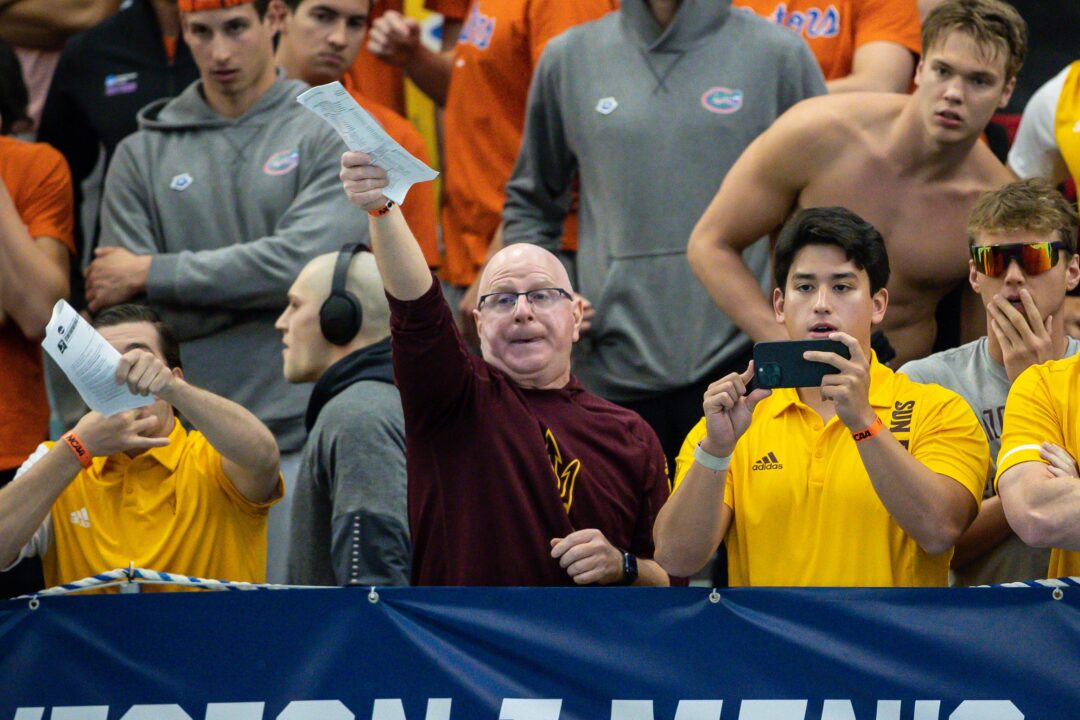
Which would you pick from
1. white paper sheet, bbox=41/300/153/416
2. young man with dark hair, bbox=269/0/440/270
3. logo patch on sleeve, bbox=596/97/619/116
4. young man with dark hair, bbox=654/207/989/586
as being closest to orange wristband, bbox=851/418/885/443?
young man with dark hair, bbox=654/207/989/586

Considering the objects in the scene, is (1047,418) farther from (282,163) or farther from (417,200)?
(282,163)

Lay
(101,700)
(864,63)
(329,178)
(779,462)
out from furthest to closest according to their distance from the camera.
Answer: (864,63) < (329,178) < (779,462) < (101,700)

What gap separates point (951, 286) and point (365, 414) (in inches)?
81.1

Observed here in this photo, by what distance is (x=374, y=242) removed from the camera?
4.18 m

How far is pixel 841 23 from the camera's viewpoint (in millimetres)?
6930

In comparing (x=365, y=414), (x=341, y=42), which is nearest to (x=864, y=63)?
(x=341, y=42)

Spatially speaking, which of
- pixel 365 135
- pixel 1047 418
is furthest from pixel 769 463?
pixel 365 135

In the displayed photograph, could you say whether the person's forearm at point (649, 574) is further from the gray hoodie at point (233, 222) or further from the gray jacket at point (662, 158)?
the gray hoodie at point (233, 222)

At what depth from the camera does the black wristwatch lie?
440 cm

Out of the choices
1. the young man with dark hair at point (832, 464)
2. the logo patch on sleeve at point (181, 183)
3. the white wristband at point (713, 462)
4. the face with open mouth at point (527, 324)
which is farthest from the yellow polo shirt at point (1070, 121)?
the logo patch on sleeve at point (181, 183)

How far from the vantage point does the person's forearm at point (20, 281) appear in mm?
6230

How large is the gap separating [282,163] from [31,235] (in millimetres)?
994

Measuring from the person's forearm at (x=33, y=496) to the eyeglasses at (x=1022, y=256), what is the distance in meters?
2.49

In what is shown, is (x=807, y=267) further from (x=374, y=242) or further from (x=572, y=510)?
(x=374, y=242)
